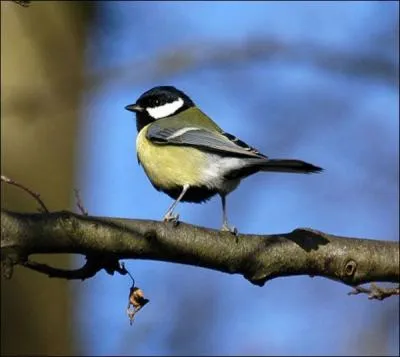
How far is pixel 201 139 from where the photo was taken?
3.00 metres

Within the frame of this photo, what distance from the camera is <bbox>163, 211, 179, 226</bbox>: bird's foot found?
208cm

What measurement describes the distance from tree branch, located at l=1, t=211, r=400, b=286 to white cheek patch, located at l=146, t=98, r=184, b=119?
1.24 m

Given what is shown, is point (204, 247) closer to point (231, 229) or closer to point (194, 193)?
point (231, 229)

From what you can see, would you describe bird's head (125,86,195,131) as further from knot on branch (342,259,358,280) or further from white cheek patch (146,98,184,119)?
knot on branch (342,259,358,280)

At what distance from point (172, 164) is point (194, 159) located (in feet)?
0.29

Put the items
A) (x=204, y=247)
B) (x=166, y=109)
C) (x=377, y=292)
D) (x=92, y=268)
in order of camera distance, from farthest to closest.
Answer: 1. (x=166, y=109)
2. (x=377, y=292)
3. (x=204, y=247)
4. (x=92, y=268)

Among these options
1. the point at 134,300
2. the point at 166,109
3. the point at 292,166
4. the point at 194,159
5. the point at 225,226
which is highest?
the point at 166,109

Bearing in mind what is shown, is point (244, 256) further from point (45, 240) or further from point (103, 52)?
point (103, 52)

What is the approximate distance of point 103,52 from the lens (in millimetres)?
4953

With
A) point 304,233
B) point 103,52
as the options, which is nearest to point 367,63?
point 103,52

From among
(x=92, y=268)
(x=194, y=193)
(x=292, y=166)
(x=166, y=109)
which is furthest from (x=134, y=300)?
(x=166, y=109)

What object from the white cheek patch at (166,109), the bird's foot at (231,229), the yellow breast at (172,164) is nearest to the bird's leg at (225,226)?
the bird's foot at (231,229)

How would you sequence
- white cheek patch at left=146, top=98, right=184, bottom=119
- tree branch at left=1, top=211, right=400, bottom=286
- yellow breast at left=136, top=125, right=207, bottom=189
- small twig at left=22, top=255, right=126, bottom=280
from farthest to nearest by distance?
white cheek patch at left=146, top=98, right=184, bottom=119 < yellow breast at left=136, top=125, right=207, bottom=189 < small twig at left=22, top=255, right=126, bottom=280 < tree branch at left=1, top=211, right=400, bottom=286

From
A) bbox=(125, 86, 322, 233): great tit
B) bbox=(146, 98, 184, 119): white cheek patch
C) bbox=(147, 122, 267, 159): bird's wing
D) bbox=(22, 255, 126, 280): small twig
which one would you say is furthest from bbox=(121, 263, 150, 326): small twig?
bbox=(146, 98, 184, 119): white cheek patch
